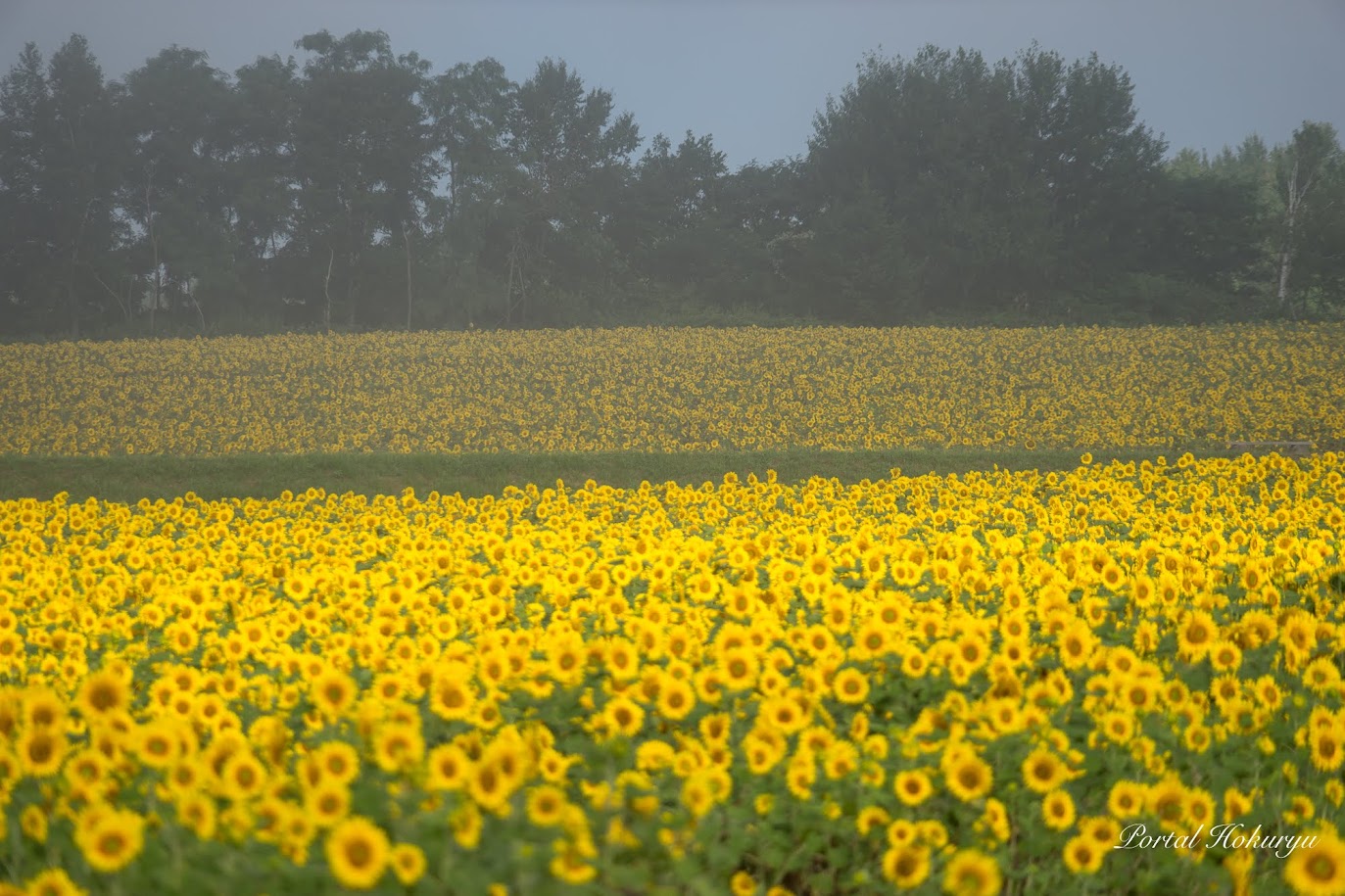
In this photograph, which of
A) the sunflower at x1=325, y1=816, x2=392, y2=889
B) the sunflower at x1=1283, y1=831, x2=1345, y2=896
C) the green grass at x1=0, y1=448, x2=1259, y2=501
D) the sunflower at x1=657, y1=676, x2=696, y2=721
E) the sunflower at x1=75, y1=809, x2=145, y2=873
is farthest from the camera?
the green grass at x1=0, y1=448, x2=1259, y2=501

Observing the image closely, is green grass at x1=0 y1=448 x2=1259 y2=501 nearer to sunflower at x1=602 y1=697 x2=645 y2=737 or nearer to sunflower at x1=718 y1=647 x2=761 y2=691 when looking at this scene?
sunflower at x1=718 y1=647 x2=761 y2=691

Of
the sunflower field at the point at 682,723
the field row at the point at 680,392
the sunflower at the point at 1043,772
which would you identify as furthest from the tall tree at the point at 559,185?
the sunflower at the point at 1043,772

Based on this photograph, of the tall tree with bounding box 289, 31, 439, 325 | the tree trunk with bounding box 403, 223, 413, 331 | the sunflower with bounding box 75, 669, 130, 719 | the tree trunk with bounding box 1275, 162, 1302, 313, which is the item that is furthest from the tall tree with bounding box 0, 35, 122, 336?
the tree trunk with bounding box 1275, 162, 1302, 313

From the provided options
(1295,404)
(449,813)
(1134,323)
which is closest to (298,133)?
(1134,323)

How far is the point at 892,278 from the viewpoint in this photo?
40531 millimetres

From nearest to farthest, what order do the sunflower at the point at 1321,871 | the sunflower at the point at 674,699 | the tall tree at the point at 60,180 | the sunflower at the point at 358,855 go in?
1. the sunflower at the point at 358,855
2. the sunflower at the point at 1321,871
3. the sunflower at the point at 674,699
4. the tall tree at the point at 60,180

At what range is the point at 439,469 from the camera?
18078 millimetres

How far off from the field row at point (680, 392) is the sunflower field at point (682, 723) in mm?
14519

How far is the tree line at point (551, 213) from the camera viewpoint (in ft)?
132

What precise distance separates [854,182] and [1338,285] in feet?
64.3

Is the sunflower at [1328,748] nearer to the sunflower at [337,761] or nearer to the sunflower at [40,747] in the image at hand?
the sunflower at [337,761]

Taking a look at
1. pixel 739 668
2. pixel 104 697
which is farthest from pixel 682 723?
pixel 104 697

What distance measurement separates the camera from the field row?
76.4 feet

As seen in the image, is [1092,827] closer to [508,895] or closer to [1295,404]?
[508,895]
